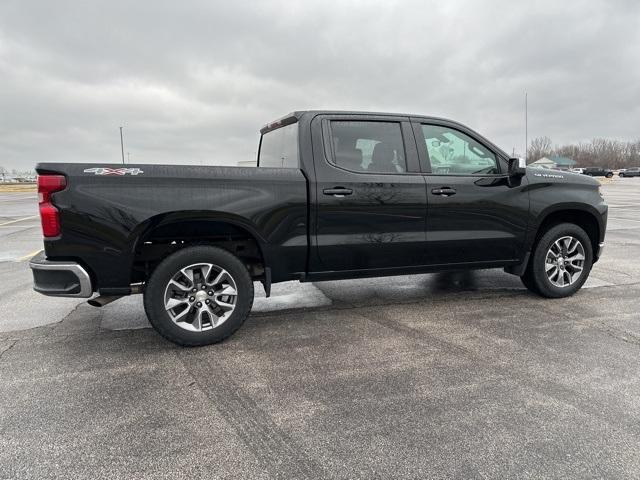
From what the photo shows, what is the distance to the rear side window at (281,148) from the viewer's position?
13.7ft

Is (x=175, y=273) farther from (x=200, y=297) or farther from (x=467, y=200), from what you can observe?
(x=467, y=200)

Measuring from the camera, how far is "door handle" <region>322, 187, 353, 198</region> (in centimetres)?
395

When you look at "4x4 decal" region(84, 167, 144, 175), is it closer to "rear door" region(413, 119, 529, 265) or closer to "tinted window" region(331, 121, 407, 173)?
"tinted window" region(331, 121, 407, 173)

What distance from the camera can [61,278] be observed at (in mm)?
3416

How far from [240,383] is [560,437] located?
6.55ft

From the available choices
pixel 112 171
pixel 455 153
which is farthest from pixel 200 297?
pixel 455 153

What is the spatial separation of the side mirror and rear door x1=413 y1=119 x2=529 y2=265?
8 centimetres

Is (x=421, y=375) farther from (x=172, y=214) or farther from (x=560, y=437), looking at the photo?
(x=172, y=214)

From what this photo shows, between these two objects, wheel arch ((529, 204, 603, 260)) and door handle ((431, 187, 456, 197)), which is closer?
door handle ((431, 187, 456, 197))

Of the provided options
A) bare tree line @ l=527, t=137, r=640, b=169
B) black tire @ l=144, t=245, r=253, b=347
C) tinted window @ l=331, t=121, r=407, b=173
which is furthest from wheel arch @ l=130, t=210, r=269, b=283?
bare tree line @ l=527, t=137, r=640, b=169

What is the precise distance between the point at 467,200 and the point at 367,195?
1.09m

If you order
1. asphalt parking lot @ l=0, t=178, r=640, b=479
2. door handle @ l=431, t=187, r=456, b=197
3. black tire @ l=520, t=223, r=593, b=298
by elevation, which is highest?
door handle @ l=431, t=187, r=456, b=197

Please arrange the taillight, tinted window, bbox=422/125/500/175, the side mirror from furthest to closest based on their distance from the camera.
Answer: the side mirror → tinted window, bbox=422/125/500/175 → the taillight

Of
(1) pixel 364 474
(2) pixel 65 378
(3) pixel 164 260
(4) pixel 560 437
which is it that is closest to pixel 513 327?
(4) pixel 560 437
